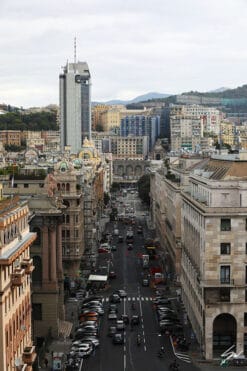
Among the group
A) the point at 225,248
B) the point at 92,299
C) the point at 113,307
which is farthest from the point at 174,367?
the point at 92,299

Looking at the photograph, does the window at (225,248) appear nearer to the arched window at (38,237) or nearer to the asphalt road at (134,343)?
the asphalt road at (134,343)

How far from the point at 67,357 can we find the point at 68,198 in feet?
140

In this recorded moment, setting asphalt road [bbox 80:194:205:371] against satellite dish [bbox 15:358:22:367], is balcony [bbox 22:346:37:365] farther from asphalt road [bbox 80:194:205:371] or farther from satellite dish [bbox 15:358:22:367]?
asphalt road [bbox 80:194:205:371]

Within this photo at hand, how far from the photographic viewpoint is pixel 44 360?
70.2 meters

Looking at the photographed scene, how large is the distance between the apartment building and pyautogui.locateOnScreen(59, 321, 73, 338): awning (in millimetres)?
25214

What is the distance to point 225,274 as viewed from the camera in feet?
233

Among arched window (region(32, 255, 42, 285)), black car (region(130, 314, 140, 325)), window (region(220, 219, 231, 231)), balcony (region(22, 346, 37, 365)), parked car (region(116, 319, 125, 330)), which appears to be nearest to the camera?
balcony (region(22, 346, 37, 365))

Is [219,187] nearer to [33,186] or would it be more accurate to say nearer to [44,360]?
[44,360]

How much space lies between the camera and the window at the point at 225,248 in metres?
70.8

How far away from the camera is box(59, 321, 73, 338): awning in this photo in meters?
80.7

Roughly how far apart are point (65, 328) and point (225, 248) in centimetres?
2264

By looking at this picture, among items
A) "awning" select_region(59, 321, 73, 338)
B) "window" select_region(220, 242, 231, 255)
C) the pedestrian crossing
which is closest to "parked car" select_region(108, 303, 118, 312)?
the pedestrian crossing

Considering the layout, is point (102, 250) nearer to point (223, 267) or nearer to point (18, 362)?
point (223, 267)

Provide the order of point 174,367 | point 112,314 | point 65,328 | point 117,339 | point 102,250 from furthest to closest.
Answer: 1. point 102,250
2. point 112,314
3. point 65,328
4. point 117,339
5. point 174,367
